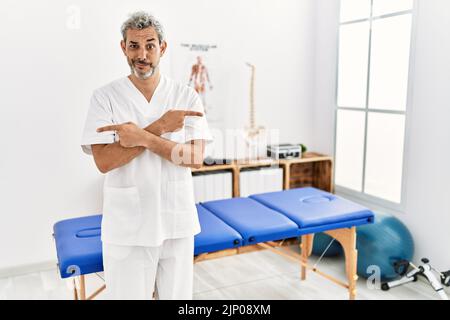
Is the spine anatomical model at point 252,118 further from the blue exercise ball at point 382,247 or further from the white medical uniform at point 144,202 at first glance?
the white medical uniform at point 144,202

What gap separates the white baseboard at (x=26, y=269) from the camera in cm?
310

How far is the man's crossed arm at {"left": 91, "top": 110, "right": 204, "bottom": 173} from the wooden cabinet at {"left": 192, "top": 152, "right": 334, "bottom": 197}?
164cm

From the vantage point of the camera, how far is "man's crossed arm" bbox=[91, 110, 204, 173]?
1.63 meters

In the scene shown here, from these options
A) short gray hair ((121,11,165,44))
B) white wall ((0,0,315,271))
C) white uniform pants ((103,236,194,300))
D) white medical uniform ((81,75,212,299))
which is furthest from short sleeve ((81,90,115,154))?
white wall ((0,0,315,271))

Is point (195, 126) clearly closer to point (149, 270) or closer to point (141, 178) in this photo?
point (141, 178)

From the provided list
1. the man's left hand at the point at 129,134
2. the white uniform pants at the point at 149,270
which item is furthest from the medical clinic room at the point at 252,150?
the man's left hand at the point at 129,134

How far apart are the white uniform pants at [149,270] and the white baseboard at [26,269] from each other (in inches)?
64.1

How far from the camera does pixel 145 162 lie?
5.63ft

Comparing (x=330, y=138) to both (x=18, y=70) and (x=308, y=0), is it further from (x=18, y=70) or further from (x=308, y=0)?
(x=18, y=70)

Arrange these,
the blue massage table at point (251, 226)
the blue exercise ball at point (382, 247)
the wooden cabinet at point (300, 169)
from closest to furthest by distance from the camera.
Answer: the blue massage table at point (251, 226)
the blue exercise ball at point (382, 247)
the wooden cabinet at point (300, 169)

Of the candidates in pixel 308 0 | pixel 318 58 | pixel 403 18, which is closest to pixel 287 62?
pixel 318 58

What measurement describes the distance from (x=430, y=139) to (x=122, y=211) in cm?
204

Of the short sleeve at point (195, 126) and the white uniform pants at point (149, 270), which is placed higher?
the short sleeve at point (195, 126)

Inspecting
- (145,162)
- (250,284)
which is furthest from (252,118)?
(145,162)
